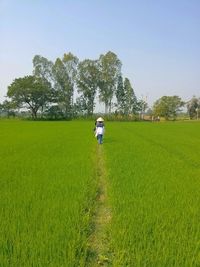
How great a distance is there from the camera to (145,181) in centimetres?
727

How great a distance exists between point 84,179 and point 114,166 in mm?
2228

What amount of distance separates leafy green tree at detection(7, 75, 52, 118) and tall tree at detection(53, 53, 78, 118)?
3.35m

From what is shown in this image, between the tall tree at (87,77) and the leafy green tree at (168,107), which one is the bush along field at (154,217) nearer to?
the tall tree at (87,77)

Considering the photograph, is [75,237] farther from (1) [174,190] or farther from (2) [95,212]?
(1) [174,190]

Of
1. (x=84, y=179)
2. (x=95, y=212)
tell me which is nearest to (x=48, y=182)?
(x=84, y=179)

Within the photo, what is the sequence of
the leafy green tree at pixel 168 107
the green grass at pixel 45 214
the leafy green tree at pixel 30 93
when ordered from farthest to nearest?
the leafy green tree at pixel 168 107 < the leafy green tree at pixel 30 93 < the green grass at pixel 45 214

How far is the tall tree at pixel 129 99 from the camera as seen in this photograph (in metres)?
71.7

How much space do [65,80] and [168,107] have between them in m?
31.7

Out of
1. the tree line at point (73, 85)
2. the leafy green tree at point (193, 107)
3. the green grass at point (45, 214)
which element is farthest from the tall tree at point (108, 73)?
the green grass at point (45, 214)

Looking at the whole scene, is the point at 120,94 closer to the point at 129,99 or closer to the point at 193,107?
the point at 129,99

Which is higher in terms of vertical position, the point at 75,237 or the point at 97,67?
the point at 97,67

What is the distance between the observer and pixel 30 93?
6319 cm

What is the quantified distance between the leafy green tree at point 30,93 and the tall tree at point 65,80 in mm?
3352

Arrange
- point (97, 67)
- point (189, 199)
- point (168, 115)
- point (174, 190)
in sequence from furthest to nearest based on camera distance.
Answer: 1. point (168, 115)
2. point (97, 67)
3. point (174, 190)
4. point (189, 199)
